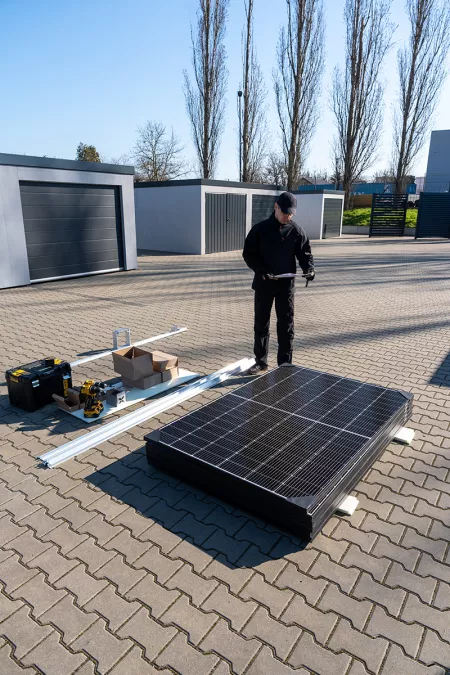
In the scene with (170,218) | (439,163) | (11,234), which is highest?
(439,163)

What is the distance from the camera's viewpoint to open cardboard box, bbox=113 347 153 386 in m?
5.14

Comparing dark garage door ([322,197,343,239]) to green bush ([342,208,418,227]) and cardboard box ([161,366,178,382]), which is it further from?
cardboard box ([161,366,178,382])

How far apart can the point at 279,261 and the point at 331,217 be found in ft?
76.2

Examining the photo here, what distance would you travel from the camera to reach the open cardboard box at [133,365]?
16.9 ft

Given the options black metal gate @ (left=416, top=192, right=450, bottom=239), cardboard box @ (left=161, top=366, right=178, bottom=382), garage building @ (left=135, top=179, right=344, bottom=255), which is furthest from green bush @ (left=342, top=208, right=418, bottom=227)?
cardboard box @ (left=161, top=366, right=178, bottom=382)

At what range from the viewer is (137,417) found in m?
4.55

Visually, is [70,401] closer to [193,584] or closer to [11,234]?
[193,584]

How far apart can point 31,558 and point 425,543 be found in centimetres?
250

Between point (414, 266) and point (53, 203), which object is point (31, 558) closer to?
point (53, 203)

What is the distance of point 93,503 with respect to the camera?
Result: 130 inches

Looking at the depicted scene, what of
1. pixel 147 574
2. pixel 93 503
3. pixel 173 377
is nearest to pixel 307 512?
pixel 147 574

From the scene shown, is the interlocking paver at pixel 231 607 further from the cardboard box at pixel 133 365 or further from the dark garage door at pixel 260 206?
the dark garage door at pixel 260 206

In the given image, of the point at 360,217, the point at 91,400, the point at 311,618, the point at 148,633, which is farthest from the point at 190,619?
the point at 360,217

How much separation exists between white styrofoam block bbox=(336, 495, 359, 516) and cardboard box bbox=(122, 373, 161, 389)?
8.88 ft
